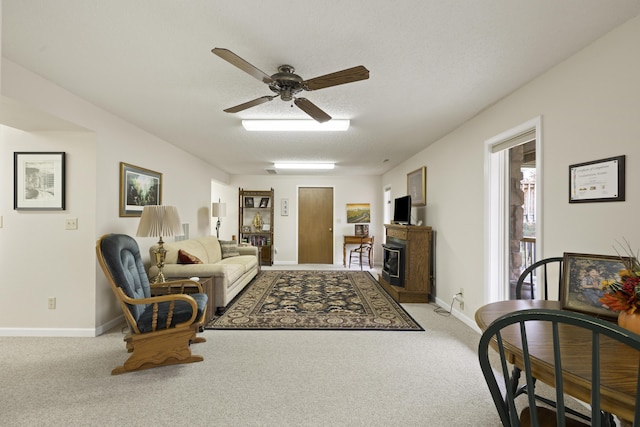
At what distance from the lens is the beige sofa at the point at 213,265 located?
11.7 feet

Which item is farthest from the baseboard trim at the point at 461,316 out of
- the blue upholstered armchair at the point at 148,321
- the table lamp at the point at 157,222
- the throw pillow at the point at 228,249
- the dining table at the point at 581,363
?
the throw pillow at the point at 228,249

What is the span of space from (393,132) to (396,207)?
5.62 feet

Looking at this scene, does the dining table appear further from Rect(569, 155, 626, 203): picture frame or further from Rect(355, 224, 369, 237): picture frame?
Rect(355, 224, 369, 237): picture frame

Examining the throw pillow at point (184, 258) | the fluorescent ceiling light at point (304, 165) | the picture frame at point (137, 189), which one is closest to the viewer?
the picture frame at point (137, 189)

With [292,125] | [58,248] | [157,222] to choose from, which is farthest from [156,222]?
[292,125]

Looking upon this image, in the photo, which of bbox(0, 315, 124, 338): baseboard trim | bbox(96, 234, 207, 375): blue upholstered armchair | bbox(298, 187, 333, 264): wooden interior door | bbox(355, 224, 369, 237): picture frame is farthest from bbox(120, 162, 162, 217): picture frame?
bbox(355, 224, 369, 237): picture frame

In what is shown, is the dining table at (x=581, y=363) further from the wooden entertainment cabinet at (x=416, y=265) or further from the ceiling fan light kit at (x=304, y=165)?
the ceiling fan light kit at (x=304, y=165)

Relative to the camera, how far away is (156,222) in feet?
9.96

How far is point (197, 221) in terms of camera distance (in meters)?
5.48

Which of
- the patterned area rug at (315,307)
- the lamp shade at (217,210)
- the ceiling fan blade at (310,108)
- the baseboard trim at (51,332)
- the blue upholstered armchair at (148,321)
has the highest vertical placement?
the ceiling fan blade at (310,108)

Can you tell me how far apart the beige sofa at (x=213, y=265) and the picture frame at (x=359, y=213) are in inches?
111

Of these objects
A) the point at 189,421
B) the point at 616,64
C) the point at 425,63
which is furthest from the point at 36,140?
the point at 616,64

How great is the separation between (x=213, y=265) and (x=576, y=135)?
12.3 feet

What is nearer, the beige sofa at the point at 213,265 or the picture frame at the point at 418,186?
the beige sofa at the point at 213,265
